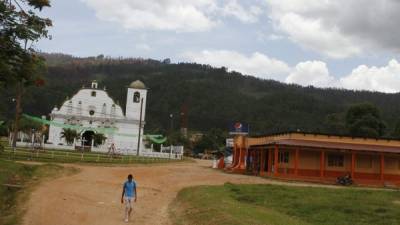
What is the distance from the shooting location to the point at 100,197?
842 inches

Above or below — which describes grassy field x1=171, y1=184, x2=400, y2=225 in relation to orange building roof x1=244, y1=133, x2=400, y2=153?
below

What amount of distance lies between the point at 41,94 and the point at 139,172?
319 ft

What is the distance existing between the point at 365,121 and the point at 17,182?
61.0 m

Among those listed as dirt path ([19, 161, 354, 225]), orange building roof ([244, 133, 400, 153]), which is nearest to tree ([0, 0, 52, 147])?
dirt path ([19, 161, 354, 225])

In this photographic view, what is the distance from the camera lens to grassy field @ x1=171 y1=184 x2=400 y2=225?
1501 centimetres

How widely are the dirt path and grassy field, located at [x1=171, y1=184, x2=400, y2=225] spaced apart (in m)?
1.09

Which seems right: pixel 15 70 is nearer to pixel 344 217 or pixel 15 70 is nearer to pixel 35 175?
pixel 344 217

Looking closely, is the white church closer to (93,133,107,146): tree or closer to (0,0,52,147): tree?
(93,133,107,146): tree

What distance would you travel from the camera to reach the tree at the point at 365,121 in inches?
2911

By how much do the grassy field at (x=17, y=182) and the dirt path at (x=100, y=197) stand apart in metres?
0.47

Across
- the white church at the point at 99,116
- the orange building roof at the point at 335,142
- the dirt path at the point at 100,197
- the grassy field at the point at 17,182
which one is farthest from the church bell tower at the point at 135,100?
the grassy field at the point at 17,182

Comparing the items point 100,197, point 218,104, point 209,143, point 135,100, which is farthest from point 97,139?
point 218,104

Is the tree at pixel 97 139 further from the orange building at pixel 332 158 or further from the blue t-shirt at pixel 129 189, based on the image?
the blue t-shirt at pixel 129 189

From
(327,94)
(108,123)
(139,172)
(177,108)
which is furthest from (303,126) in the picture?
(139,172)
